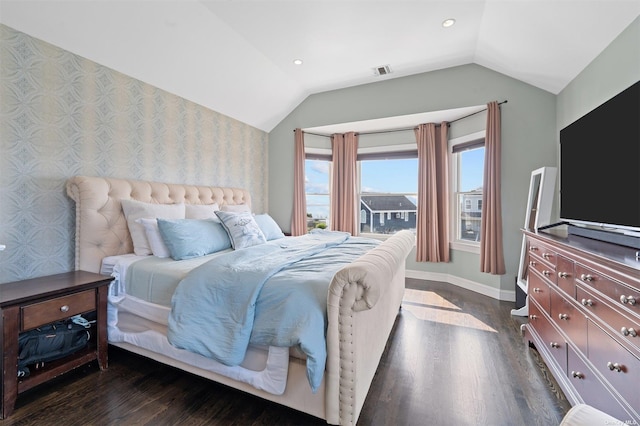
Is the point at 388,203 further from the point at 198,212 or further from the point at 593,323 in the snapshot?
the point at 593,323

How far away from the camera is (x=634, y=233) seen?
147cm

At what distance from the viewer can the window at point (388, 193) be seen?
4.57 meters

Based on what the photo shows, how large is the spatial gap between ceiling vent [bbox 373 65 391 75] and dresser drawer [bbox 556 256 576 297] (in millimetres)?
2928

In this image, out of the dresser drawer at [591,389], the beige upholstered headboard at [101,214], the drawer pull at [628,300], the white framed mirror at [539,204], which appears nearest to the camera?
the drawer pull at [628,300]

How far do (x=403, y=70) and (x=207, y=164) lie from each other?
9.23 ft

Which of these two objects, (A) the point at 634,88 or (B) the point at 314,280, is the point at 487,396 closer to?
(B) the point at 314,280

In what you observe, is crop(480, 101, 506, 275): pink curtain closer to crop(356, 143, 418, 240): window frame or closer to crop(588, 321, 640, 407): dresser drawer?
crop(356, 143, 418, 240): window frame

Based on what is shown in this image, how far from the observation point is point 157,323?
6.14 ft

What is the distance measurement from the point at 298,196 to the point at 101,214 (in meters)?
2.77

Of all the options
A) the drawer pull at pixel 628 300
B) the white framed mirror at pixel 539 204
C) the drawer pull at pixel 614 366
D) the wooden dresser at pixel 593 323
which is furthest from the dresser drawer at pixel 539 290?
the drawer pull at pixel 628 300

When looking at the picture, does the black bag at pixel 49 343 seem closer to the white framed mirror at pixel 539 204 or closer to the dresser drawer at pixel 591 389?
the dresser drawer at pixel 591 389

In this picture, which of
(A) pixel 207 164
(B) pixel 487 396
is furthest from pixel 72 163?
(B) pixel 487 396

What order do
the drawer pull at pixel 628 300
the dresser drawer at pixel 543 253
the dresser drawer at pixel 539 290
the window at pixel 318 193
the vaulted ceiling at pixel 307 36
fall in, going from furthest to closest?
the window at pixel 318 193 < the vaulted ceiling at pixel 307 36 < the dresser drawer at pixel 539 290 < the dresser drawer at pixel 543 253 < the drawer pull at pixel 628 300

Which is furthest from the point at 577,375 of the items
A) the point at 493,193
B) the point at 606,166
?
the point at 493,193
